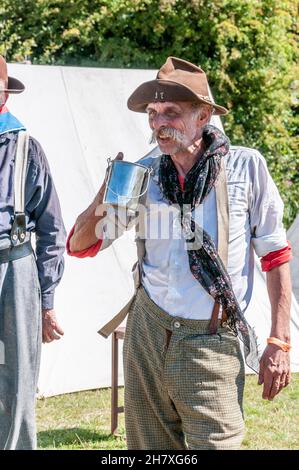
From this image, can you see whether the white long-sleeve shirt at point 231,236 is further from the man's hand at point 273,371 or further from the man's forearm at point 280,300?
the man's hand at point 273,371

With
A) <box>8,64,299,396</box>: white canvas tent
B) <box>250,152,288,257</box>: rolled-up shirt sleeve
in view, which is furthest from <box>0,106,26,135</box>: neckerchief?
<box>8,64,299,396</box>: white canvas tent

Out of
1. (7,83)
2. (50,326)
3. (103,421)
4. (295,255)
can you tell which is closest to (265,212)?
(50,326)

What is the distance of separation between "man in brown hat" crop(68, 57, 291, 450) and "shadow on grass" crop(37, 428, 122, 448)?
6.66 ft

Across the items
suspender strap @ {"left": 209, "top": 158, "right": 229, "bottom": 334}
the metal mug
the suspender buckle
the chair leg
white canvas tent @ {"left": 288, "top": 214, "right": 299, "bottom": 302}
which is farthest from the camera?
white canvas tent @ {"left": 288, "top": 214, "right": 299, "bottom": 302}

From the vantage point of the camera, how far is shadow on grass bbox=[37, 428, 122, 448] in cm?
518

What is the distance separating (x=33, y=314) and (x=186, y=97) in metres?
1.12

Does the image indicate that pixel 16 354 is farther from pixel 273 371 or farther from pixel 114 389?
pixel 114 389

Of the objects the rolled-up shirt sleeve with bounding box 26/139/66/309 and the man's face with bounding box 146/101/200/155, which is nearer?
the man's face with bounding box 146/101/200/155

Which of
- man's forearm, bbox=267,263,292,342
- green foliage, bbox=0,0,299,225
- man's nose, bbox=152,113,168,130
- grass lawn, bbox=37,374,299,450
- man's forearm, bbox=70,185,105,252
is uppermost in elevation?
green foliage, bbox=0,0,299,225

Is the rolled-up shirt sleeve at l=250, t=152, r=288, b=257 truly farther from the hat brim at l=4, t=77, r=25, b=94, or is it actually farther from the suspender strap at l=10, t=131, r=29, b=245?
the hat brim at l=4, t=77, r=25, b=94

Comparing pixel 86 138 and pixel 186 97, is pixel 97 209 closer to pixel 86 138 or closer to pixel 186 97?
pixel 186 97

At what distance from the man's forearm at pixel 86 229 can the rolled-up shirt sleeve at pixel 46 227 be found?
542mm

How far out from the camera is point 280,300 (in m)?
3.14

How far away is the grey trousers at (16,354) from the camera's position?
3664 millimetres
